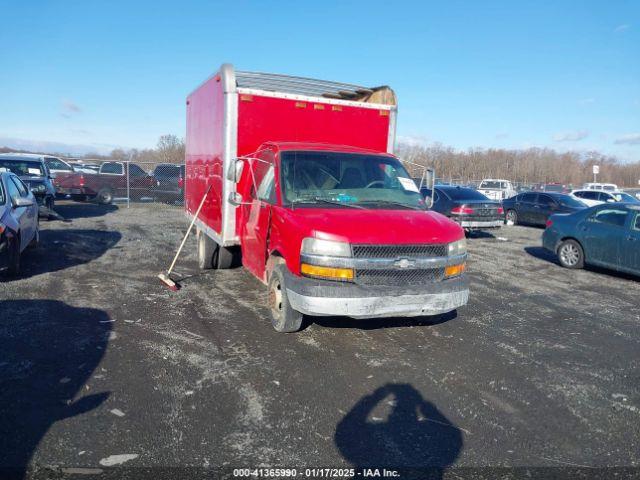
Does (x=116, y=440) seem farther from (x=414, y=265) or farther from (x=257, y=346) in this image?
(x=414, y=265)

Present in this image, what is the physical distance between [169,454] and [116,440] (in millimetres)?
427

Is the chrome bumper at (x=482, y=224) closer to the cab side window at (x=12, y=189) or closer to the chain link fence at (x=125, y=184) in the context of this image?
the cab side window at (x=12, y=189)

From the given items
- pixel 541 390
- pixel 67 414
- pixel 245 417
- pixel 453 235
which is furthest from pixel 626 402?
pixel 67 414

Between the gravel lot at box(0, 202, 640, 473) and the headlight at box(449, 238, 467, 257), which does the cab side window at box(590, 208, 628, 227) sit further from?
the headlight at box(449, 238, 467, 257)

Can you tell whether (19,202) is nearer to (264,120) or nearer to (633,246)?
(264,120)

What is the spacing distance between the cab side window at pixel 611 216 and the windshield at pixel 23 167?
14821mm

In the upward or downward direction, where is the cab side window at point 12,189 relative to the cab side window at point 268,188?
downward

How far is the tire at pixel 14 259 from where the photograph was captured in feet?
24.7

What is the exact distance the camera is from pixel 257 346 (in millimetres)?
5266

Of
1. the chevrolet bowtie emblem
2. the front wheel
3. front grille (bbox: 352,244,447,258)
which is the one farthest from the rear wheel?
the front wheel

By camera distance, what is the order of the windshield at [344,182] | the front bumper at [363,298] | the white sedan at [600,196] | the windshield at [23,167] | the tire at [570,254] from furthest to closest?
1. the white sedan at [600,196]
2. the windshield at [23,167]
3. the tire at [570,254]
4. the windshield at [344,182]
5. the front bumper at [363,298]

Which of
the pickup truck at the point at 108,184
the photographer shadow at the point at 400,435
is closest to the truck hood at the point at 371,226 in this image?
the photographer shadow at the point at 400,435

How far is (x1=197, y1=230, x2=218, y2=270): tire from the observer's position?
8.66 m

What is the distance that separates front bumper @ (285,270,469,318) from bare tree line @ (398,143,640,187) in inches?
2492
